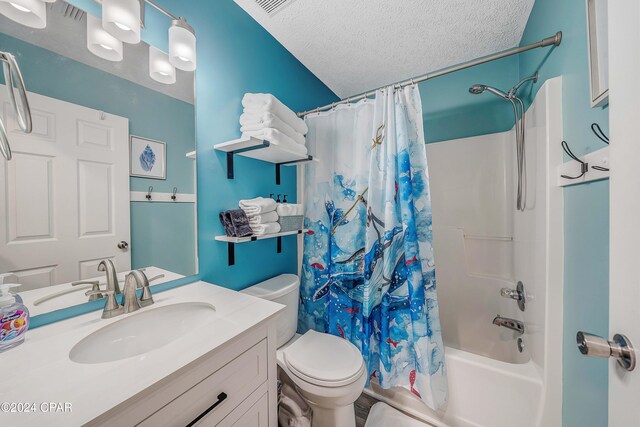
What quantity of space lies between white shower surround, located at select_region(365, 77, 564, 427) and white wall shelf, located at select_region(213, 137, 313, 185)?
1.20 metres

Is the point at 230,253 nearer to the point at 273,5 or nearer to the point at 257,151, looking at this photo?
the point at 257,151

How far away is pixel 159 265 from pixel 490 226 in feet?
7.03

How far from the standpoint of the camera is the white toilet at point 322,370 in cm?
107

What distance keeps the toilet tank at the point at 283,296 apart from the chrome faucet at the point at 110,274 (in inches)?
23.9

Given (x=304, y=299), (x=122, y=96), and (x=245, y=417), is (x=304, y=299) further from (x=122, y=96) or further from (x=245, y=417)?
(x=122, y=96)

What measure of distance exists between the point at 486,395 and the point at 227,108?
2.04 metres

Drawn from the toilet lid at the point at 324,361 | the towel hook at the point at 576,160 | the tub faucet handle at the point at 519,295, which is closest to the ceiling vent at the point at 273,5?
the towel hook at the point at 576,160

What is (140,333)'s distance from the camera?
83 cm

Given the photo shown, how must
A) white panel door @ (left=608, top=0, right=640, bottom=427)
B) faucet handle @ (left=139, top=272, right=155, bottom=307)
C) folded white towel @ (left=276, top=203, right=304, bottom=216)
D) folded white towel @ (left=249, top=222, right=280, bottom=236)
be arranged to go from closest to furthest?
white panel door @ (left=608, top=0, right=640, bottom=427)
faucet handle @ (left=139, top=272, right=155, bottom=307)
folded white towel @ (left=249, top=222, right=280, bottom=236)
folded white towel @ (left=276, top=203, right=304, bottom=216)

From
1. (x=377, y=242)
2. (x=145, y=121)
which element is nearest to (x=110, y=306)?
(x=145, y=121)

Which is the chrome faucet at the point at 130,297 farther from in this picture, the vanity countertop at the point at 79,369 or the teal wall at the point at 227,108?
the teal wall at the point at 227,108

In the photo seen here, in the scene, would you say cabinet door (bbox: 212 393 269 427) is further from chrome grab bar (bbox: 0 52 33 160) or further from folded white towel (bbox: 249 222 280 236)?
chrome grab bar (bbox: 0 52 33 160)

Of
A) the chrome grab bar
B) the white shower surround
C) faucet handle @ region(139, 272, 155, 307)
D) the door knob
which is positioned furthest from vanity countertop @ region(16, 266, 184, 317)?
the white shower surround

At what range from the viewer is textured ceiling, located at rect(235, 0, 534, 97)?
1.28 m
